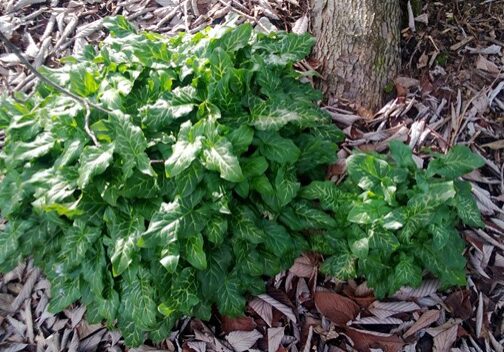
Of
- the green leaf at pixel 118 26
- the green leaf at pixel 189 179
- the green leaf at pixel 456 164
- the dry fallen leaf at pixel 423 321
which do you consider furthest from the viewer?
the green leaf at pixel 118 26

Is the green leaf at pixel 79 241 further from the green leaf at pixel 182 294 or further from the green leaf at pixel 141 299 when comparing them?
the green leaf at pixel 182 294

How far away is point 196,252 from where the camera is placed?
7.48 feet

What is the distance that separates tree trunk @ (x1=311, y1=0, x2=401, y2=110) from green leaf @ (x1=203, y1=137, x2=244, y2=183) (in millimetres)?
998

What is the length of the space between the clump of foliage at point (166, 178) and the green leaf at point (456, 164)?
0.47 m

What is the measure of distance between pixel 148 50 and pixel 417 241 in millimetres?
1502

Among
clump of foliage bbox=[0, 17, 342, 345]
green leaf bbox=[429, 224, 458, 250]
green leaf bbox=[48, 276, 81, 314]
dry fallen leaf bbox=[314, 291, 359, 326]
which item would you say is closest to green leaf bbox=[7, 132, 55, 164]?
clump of foliage bbox=[0, 17, 342, 345]

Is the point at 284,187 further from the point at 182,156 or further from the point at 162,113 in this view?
the point at 162,113

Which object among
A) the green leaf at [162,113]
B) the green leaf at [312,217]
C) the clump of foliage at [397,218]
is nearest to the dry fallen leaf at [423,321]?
the clump of foliage at [397,218]

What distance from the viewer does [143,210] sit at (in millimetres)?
2383

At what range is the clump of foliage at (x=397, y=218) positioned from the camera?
2.29 meters

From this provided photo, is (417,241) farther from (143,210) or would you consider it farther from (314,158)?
(143,210)

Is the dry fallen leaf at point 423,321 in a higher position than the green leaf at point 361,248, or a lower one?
lower

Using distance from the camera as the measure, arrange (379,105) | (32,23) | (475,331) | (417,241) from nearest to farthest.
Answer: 1. (417,241)
2. (475,331)
3. (379,105)
4. (32,23)

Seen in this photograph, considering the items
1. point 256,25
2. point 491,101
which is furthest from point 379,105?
point 256,25
